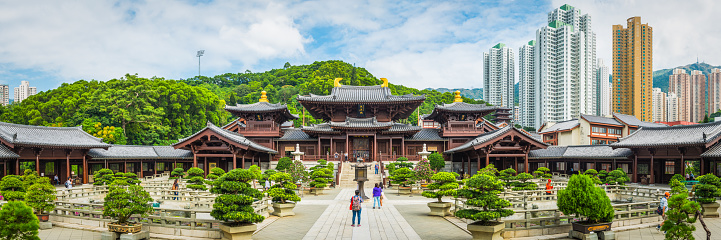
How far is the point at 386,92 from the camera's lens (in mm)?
49281

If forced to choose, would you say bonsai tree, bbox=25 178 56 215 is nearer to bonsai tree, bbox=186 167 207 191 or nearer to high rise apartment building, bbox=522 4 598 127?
bonsai tree, bbox=186 167 207 191

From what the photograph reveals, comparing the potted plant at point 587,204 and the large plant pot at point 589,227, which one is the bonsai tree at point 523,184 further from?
the potted plant at point 587,204

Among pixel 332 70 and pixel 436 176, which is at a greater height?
pixel 332 70

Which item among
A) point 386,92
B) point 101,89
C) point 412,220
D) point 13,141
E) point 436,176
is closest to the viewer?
point 412,220

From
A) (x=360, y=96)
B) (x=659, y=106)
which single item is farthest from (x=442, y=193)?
(x=659, y=106)

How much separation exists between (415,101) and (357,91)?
7.91 m

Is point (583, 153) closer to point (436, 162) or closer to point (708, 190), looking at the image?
point (436, 162)

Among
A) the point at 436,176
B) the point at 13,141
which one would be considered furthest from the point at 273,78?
the point at 436,176

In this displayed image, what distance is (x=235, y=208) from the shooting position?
46.3 ft

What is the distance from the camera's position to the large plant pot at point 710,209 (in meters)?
19.8

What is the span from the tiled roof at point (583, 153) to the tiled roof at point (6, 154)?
44366 millimetres

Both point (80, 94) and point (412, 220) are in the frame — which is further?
point (80, 94)

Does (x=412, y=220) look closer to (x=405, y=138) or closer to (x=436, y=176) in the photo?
(x=436, y=176)

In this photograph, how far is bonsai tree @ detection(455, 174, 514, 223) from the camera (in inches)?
Result: 537
